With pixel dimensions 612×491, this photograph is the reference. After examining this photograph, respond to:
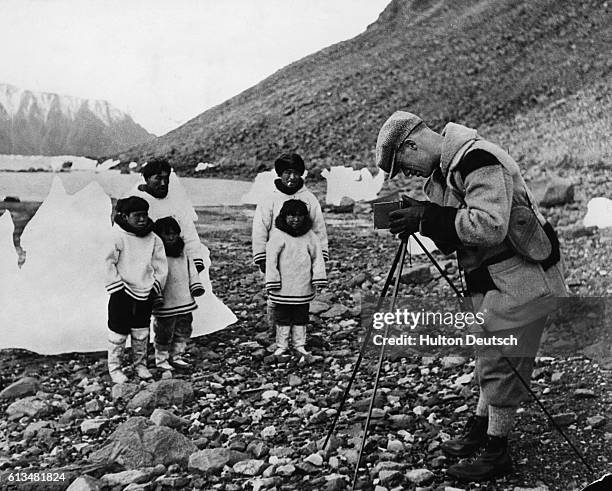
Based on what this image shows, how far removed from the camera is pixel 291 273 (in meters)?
2.10

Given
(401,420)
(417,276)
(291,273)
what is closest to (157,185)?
(291,273)

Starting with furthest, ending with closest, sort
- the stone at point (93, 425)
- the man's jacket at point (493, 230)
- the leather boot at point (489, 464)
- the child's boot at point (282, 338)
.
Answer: the child's boot at point (282, 338) < the stone at point (93, 425) < the leather boot at point (489, 464) < the man's jacket at point (493, 230)

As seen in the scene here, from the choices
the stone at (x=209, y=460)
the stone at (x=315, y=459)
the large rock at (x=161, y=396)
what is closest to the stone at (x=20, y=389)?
the large rock at (x=161, y=396)

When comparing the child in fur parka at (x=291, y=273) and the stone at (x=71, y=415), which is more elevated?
the child in fur parka at (x=291, y=273)

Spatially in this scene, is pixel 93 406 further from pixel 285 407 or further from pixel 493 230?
pixel 493 230

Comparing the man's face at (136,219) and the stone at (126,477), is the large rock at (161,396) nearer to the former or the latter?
the stone at (126,477)

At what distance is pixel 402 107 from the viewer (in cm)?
226

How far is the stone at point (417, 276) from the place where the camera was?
6.98 feet

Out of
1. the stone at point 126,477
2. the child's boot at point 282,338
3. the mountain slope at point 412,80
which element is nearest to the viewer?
the stone at point 126,477

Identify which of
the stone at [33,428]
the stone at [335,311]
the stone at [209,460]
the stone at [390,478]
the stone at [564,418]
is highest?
the stone at [335,311]

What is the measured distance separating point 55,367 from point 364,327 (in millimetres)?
803

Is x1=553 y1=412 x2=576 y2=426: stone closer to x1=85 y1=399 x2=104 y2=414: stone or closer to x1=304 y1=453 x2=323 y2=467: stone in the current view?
x1=304 y1=453 x2=323 y2=467: stone

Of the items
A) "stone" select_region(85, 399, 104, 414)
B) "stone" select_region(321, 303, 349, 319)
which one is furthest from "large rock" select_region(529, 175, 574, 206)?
"stone" select_region(85, 399, 104, 414)

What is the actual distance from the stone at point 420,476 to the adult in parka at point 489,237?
51 millimetres
